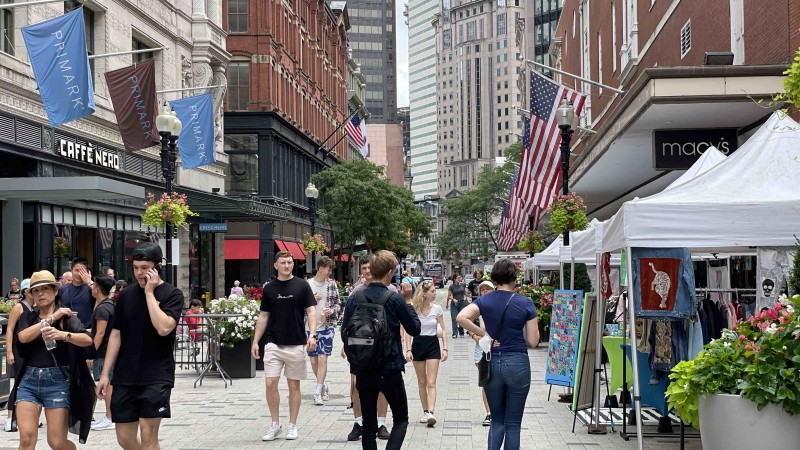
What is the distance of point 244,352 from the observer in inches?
732

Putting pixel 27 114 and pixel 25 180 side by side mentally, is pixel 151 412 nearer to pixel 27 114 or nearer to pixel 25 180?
pixel 25 180

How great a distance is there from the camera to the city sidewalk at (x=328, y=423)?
37.3 ft

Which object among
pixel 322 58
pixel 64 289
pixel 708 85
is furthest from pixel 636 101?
pixel 322 58

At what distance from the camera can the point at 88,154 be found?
91.8 feet

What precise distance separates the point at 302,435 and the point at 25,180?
1254cm

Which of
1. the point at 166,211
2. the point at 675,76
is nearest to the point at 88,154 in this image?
the point at 166,211

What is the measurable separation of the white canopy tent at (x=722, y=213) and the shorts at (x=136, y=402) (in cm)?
466

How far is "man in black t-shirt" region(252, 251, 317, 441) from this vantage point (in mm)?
11664

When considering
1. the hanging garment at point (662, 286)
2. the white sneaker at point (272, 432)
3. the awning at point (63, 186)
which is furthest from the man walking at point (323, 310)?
the awning at point (63, 186)

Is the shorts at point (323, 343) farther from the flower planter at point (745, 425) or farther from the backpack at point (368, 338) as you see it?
the flower planter at point (745, 425)

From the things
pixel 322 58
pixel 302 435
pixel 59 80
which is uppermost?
pixel 322 58

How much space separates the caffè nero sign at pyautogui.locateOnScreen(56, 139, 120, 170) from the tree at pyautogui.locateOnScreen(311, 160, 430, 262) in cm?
2574

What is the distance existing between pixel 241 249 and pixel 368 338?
44.8 m

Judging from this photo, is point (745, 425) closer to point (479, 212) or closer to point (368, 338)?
point (368, 338)
